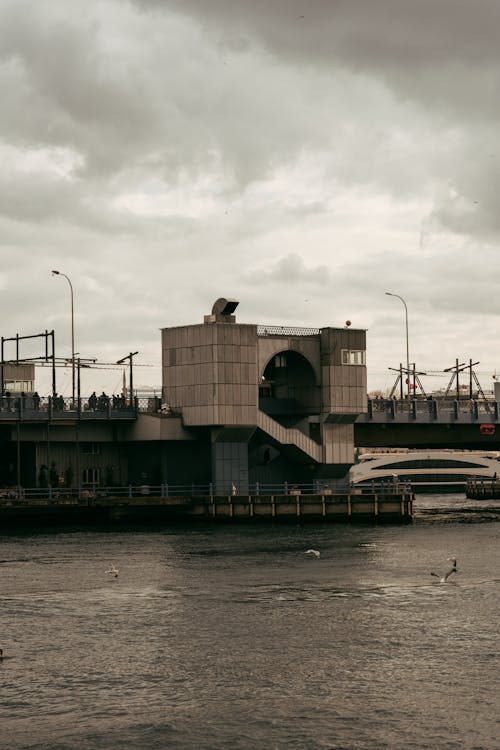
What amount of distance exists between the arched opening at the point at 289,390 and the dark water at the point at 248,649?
1343 inches

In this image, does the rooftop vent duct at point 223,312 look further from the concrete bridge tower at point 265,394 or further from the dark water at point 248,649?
Result: the dark water at point 248,649

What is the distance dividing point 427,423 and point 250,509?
24128mm

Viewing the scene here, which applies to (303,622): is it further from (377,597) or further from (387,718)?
(387,718)

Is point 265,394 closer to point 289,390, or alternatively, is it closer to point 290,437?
point 289,390

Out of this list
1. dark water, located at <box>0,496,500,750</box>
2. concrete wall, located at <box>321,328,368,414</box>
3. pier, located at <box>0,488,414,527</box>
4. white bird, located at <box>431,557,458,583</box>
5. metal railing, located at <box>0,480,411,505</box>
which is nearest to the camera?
dark water, located at <box>0,496,500,750</box>

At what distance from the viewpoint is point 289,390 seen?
391 feet

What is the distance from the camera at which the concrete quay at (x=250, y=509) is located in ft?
343

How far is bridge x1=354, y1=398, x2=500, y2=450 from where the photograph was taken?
120938 millimetres

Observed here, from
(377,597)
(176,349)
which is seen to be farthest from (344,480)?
(377,597)

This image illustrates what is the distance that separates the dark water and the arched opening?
34114 millimetres

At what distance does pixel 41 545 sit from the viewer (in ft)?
287

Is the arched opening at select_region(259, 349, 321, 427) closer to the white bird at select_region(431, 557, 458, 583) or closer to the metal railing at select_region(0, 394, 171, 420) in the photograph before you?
the metal railing at select_region(0, 394, 171, 420)

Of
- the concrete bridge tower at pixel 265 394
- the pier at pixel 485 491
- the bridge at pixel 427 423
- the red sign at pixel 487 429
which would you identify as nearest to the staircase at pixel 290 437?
the concrete bridge tower at pixel 265 394

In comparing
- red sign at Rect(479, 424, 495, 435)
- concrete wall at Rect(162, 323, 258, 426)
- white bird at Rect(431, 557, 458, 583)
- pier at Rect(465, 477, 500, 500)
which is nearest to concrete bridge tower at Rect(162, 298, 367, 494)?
concrete wall at Rect(162, 323, 258, 426)
